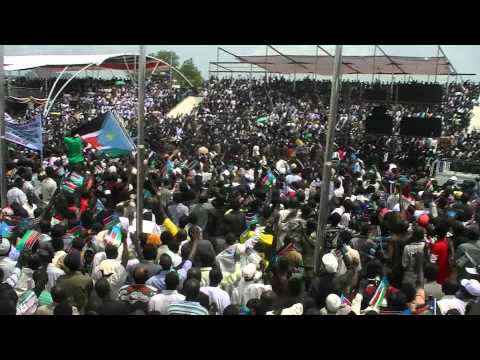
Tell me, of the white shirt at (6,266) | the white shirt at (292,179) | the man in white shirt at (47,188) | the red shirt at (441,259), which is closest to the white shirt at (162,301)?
the white shirt at (6,266)

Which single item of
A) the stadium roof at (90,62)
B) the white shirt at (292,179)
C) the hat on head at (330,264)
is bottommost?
the hat on head at (330,264)

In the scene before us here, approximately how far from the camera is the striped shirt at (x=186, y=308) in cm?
355

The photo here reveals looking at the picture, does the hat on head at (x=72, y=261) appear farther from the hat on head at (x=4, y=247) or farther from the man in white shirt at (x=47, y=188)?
the man in white shirt at (x=47, y=188)

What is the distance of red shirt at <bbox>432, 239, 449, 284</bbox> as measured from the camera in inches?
211

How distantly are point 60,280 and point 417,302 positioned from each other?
3.06 m

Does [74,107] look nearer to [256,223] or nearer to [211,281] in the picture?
[256,223]

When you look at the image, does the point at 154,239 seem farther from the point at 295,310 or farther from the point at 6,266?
the point at 295,310

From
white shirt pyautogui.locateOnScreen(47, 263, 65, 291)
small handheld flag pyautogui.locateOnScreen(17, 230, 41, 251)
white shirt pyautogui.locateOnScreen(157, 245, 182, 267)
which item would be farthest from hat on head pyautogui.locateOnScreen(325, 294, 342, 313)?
small handheld flag pyautogui.locateOnScreen(17, 230, 41, 251)

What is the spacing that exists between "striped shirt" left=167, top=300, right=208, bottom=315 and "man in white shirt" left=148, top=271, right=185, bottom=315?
0.41 feet

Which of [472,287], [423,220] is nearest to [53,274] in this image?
[472,287]

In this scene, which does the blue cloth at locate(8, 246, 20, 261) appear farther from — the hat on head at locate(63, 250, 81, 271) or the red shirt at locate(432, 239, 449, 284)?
the red shirt at locate(432, 239, 449, 284)

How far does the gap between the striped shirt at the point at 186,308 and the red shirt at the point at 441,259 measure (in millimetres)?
3077

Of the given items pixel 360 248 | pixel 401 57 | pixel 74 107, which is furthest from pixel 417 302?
pixel 74 107

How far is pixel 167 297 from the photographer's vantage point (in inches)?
149
